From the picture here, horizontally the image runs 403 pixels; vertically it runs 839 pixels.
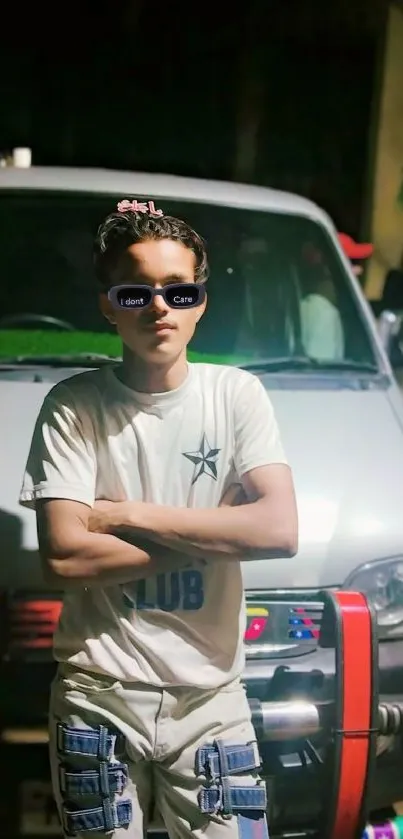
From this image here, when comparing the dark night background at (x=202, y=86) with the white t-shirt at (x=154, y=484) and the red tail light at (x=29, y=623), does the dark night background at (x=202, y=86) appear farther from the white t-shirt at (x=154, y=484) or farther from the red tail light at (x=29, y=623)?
the red tail light at (x=29, y=623)

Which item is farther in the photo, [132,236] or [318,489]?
[318,489]

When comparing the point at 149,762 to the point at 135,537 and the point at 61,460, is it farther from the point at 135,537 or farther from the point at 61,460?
the point at 61,460

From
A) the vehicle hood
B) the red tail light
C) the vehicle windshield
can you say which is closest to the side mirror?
the vehicle windshield

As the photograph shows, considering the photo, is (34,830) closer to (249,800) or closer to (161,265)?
(249,800)

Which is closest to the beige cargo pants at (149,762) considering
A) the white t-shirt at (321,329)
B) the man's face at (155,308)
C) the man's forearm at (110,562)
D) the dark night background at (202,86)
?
the man's forearm at (110,562)

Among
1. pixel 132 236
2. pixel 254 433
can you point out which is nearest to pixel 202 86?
pixel 132 236

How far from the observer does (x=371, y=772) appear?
136 centimetres

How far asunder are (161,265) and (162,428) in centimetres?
20

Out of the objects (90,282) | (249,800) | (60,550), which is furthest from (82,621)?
(90,282)

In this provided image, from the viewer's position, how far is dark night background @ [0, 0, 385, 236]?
6.30ft

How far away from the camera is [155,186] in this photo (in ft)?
5.79

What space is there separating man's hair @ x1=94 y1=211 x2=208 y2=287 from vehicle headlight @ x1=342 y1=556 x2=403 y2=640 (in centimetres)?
50

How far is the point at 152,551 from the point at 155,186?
0.80 metres

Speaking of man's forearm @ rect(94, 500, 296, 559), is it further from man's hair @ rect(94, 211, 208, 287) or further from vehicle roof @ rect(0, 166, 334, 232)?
vehicle roof @ rect(0, 166, 334, 232)
